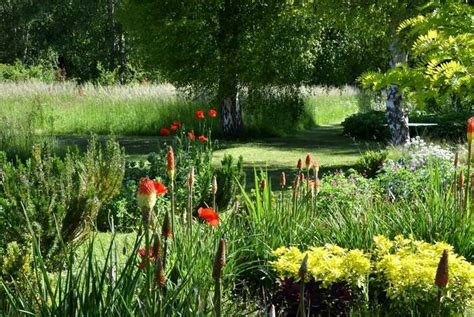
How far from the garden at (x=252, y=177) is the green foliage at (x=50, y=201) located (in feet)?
0.07

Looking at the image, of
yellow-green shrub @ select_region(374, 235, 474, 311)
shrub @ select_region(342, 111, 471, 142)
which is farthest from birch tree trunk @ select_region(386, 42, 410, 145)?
yellow-green shrub @ select_region(374, 235, 474, 311)

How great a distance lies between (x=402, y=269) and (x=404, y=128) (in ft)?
36.9

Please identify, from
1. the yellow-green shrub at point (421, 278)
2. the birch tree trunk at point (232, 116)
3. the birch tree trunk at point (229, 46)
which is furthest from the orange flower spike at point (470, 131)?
the birch tree trunk at point (232, 116)

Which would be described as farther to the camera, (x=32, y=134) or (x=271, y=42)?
(x=271, y=42)

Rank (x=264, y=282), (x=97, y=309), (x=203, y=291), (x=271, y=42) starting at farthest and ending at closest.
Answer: (x=271, y=42) → (x=264, y=282) → (x=203, y=291) → (x=97, y=309)

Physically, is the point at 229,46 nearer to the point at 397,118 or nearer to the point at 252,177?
the point at 397,118

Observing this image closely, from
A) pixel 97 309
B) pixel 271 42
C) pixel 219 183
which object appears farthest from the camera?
pixel 271 42

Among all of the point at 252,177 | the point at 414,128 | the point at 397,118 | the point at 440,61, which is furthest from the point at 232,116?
the point at 440,61

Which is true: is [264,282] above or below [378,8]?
below

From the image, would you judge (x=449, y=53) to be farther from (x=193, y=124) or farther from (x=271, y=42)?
(x=193, y=124)

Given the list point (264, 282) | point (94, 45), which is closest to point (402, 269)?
point (264, 282)

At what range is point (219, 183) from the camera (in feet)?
26.8

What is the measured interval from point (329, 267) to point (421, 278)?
1.61 ft

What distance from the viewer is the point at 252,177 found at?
12.7 metres
